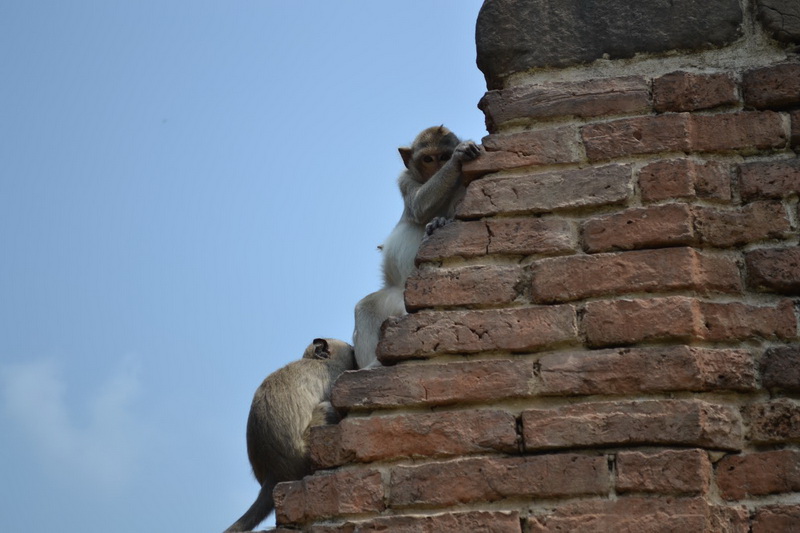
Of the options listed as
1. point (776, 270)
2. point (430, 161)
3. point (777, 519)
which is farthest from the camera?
point (430, 161)

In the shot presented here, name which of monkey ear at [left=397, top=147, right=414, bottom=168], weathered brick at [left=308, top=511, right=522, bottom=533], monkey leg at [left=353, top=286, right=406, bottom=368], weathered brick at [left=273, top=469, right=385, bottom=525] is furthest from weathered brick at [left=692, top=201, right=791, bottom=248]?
monkey ear at [left=397, top=147, right=414, bottom=168]

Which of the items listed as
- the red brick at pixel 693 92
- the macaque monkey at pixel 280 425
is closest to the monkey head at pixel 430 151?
the macaque monkey at pixel 280 425

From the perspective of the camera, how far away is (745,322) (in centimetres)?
299

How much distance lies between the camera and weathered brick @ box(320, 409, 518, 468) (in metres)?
2.93

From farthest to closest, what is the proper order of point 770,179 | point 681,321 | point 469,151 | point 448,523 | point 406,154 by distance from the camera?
point 406,154
point 469,151
point 770,179
point 681,321
point 448,523

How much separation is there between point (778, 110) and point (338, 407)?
60.6 inches

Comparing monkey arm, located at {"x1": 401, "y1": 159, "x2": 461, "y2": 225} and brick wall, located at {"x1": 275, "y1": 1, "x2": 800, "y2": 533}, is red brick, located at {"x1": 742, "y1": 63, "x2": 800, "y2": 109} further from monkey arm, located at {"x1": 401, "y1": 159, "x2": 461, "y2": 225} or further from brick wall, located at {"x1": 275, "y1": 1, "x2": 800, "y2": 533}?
monkey arm, located at {"x1": 401, "y1": 159, "x2": 461, "y2": 225}

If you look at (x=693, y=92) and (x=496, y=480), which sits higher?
(x=693, y=92)

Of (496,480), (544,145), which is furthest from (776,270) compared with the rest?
(496,480)

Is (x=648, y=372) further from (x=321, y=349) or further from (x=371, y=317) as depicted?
(x=371, y=317)

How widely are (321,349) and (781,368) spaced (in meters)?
2.54

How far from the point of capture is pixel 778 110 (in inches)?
129

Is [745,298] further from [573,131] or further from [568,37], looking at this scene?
[568,37]

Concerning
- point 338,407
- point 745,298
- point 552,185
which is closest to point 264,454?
point 338,407
